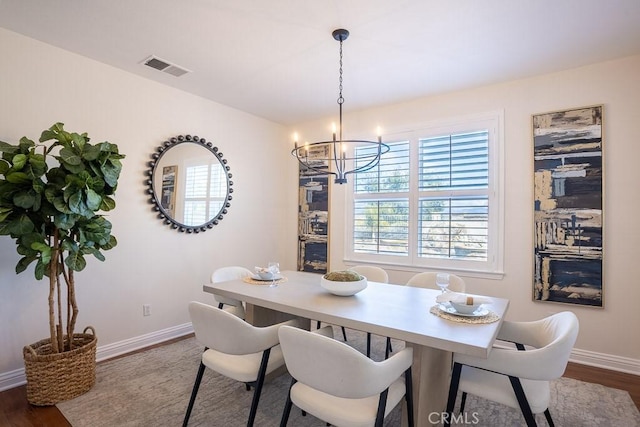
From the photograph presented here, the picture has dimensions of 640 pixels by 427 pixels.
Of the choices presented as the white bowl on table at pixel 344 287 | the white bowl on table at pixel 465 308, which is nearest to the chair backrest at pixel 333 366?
the white bowl on table at pixel 465 308

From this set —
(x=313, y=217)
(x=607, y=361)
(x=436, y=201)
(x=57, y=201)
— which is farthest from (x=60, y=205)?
(x=607, y=361)

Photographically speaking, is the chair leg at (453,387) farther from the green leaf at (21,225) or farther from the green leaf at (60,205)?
the green leaf at (21,225)

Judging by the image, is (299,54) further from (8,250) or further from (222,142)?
(8,250)

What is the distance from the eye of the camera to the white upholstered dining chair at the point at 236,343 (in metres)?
1.66

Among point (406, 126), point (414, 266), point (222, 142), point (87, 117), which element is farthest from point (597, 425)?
point (87, 117)

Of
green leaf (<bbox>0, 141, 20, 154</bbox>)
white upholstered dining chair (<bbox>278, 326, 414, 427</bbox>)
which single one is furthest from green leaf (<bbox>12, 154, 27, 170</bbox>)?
white upholstered dining chair (<bbox>278, 326, 414, 427</bbox>)

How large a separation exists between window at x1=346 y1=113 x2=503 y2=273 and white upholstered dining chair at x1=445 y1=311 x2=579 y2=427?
1.60 meters

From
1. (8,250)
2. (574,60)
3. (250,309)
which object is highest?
(574,60)

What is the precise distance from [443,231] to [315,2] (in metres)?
2.54

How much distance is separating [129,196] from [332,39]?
7.60 ft

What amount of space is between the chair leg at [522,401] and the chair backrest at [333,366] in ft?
1.86

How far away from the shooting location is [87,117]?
2871 millimetres

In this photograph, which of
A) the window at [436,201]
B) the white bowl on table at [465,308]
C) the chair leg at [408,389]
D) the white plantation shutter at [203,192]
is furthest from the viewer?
the white plantation shutter at [203,192]

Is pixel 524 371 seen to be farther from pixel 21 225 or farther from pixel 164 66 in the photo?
pixel 164 66
